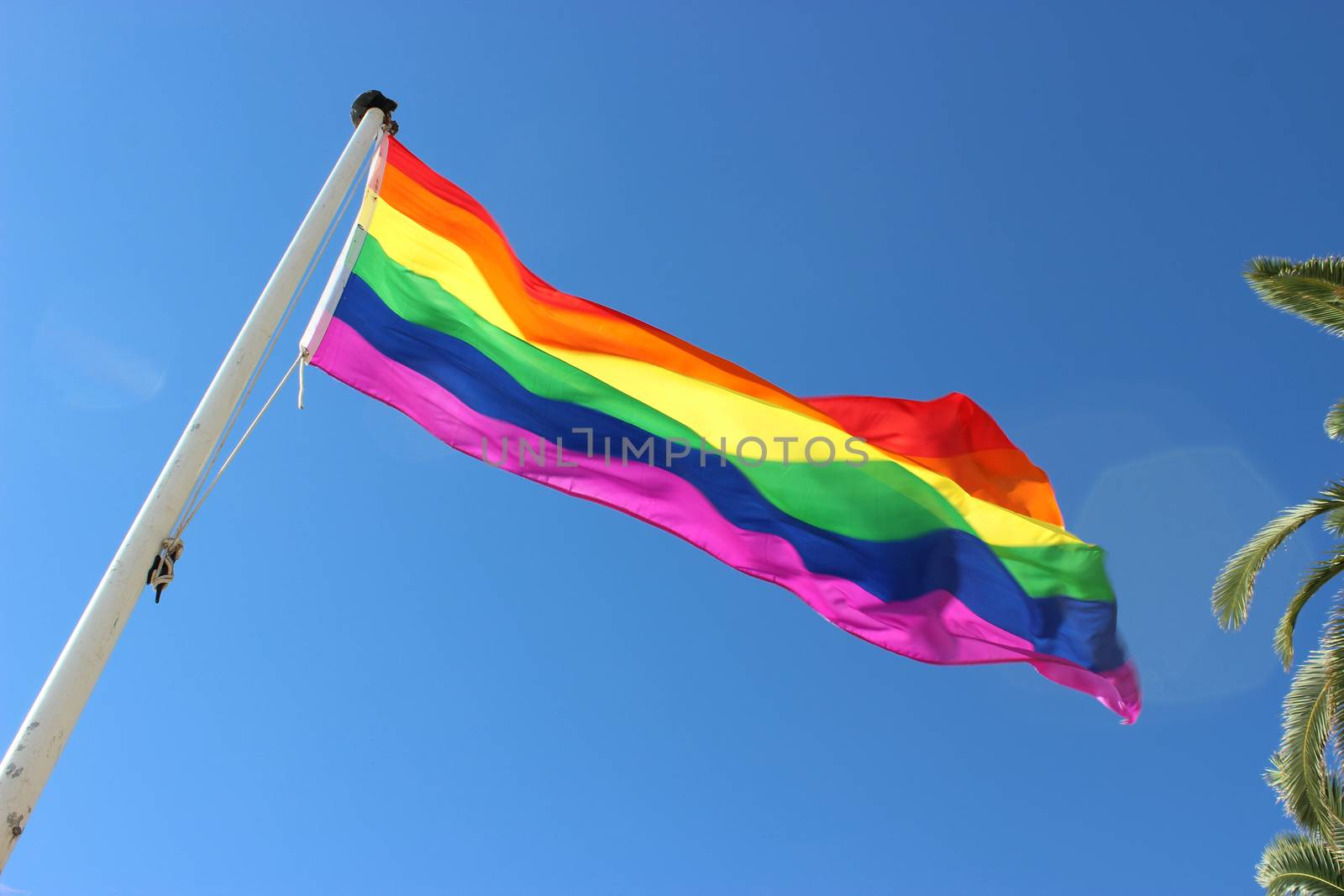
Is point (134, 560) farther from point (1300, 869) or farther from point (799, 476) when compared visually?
point (1300, 869)

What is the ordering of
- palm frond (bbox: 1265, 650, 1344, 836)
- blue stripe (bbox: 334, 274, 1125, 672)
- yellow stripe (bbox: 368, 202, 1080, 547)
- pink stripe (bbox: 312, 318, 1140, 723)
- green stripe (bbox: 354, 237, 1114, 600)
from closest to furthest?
1. pink stripe (bbox: 312, 318, 1140, 723)
2. blue stripe (bbox: 334, 274, 1125, 672)
3. green stripe (bbox: 354, 237, 1114, 600)
4. yellow stripe (bbox: 368, 202, 1080, 547)
5. palm frond (bbox: 1265, 650, 1344, 836)

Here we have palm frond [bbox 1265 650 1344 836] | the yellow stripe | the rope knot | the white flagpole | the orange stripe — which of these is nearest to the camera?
the white flagpole

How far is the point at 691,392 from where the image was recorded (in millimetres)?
9281

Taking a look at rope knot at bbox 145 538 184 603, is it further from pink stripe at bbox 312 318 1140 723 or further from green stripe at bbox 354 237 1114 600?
green stripe at bbox 354 237 1114 600

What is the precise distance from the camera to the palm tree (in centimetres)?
1270

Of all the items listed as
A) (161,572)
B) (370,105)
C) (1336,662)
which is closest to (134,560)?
(161,572)

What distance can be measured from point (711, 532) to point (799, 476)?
1.06 metres

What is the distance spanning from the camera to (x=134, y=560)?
5.52 m

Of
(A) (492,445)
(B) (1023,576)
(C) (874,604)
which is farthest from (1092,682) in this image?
(A) (492,445)

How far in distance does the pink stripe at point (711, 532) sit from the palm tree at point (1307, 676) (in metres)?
5.40

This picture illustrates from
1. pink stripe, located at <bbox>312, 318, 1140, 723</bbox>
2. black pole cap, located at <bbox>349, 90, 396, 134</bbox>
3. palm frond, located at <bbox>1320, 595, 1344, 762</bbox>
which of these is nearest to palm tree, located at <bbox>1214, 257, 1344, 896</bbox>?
palm frond, located at <bbox>1320, 595, 1344, 762</bbox>

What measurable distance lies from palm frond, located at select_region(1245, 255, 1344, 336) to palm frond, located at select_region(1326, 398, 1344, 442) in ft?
4.32

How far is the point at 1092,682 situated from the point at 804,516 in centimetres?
255

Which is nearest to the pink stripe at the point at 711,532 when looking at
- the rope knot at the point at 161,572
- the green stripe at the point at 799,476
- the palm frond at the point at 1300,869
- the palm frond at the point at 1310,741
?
the green stripe at the point at 799,476
